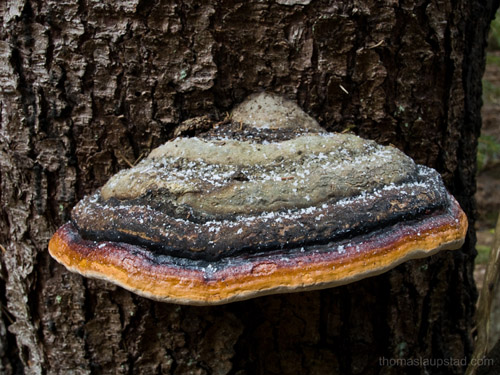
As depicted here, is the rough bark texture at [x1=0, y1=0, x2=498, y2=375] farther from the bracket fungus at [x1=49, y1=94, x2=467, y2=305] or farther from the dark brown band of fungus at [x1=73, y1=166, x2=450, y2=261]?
the dark brown band of fungus at [x1=73, y1=166, x2=450, y2=261]

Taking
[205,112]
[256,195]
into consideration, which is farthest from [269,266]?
[205,112]

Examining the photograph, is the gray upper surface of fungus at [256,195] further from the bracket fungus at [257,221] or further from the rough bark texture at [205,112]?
the rough bark texture at [205,112]

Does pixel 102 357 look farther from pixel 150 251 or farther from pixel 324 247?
pixel 324 247

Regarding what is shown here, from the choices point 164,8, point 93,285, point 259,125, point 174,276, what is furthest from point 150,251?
point 164,8

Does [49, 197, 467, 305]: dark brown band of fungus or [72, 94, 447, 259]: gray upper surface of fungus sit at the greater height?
[72, 94, 447, 259]: gray upper surface of fungus

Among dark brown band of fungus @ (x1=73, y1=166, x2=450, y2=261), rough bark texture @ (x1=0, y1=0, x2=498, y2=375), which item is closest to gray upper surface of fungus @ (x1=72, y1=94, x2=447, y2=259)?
dark brown band of fungus @ (x1=73, y1=166, x2=450, y2=261)

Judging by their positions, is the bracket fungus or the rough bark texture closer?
the bracket fungus
